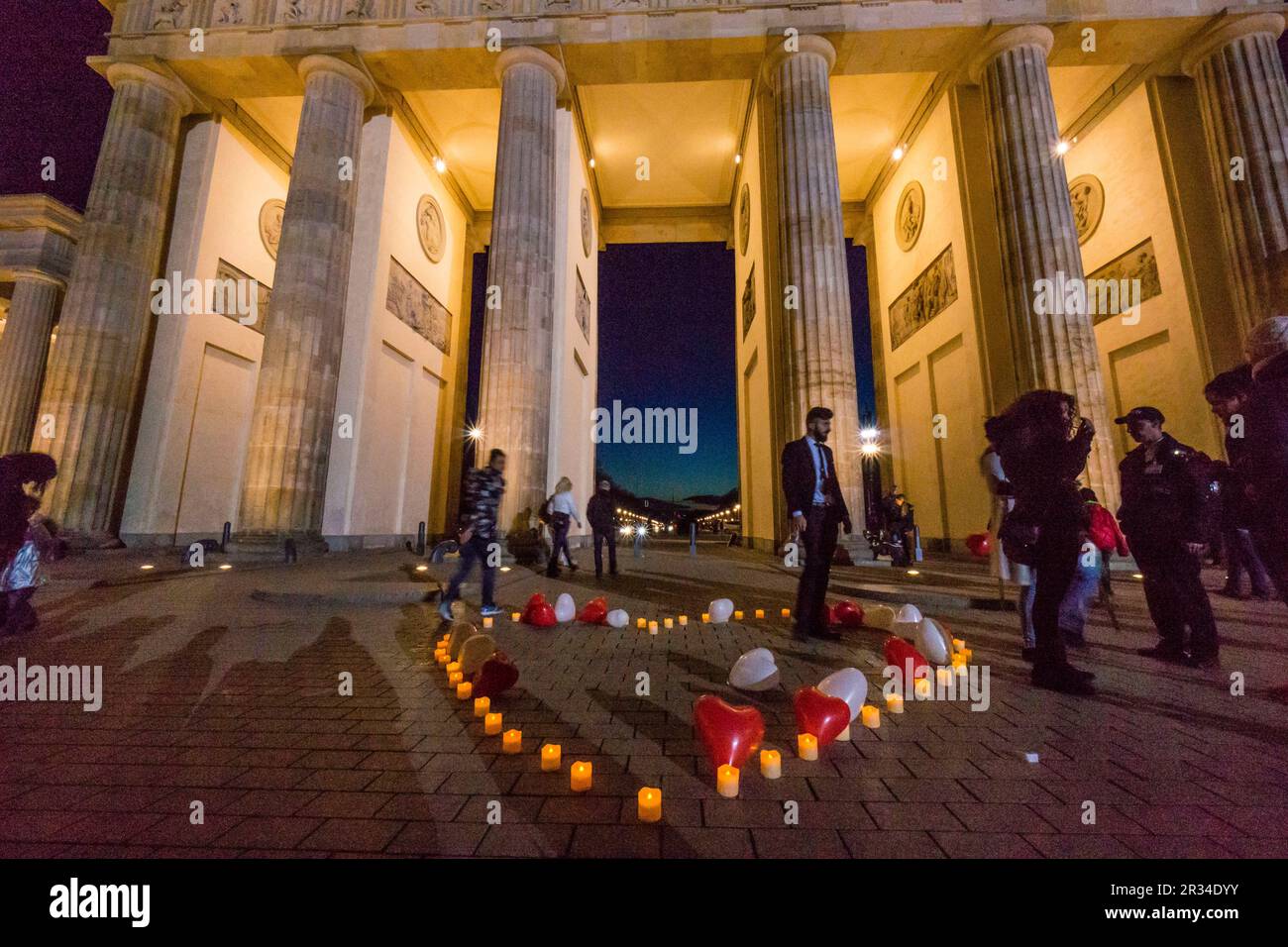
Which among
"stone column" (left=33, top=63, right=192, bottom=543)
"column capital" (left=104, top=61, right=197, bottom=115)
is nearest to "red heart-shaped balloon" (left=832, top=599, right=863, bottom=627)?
"stone column" (left=33, top=63, right=192, bottom=543)

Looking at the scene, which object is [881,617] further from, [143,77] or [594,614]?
[143,77]

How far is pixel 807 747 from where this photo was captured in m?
2.30

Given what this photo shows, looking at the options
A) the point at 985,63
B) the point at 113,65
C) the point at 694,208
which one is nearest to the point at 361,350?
the point at 113,65

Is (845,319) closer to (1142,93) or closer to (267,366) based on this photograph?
(1142,93)

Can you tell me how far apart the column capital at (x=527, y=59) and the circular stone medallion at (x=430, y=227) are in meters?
6.00

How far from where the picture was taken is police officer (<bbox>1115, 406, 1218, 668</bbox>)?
3.68 metres

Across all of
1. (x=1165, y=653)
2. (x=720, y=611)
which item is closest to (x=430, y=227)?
(x=720, y=611)

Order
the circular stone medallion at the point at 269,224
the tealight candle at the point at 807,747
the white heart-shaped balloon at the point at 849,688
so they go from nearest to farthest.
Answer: the tealight candle at the point at 807,747 < the white heart-shaped balloon at the point at 849,688 < the circular stone medallion at the point at 269,224

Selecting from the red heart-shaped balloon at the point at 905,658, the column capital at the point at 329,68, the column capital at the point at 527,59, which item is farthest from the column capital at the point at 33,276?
the red heart-shaped balloon at the point at 905,658

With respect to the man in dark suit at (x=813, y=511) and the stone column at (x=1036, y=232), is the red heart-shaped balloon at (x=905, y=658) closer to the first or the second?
the man in dark suit at (x=813, y=511)

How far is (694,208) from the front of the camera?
22.7 meters

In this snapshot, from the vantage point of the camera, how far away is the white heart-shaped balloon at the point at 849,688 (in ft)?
8.73

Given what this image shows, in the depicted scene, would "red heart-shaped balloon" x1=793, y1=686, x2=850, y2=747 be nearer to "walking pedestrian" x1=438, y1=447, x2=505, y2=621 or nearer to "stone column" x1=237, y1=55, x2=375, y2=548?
"walking pedestrian" x1=438, y1=447, x2=505, y2=621
